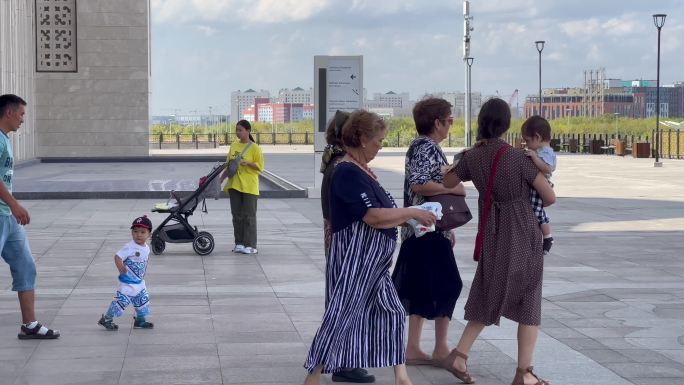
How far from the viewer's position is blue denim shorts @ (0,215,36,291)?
8148 millimetres

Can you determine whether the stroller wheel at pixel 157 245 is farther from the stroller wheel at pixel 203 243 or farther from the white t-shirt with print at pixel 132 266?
the white t-shirt with print at pixel 132 266

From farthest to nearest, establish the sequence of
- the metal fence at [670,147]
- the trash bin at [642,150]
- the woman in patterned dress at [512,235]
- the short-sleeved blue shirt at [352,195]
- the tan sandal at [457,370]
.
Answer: the trash bin at [642,150]
the metal fence at [670,147]
the tan sandal at [457,370]
the woman in patterned dress at [512,235]
the short-sleeved blue shirt at [352,195]

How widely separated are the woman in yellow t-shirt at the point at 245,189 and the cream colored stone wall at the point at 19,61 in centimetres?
2495

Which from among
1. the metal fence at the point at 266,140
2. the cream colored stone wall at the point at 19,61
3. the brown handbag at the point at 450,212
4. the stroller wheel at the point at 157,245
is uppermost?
the cream colored stone wall at the point at 19,61

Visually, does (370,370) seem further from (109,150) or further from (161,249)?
(109,150)

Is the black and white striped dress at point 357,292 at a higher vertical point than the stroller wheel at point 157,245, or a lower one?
higher

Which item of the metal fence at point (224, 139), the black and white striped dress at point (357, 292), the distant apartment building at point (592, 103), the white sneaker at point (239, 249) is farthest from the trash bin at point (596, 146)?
the distant apartment building at point (592, 103)

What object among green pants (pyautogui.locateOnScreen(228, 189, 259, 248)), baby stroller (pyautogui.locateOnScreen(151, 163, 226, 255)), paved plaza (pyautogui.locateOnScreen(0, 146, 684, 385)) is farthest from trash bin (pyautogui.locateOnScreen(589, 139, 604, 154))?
baby stroller (pyautogui.locateOnScreen(151, 163, 226, 255))

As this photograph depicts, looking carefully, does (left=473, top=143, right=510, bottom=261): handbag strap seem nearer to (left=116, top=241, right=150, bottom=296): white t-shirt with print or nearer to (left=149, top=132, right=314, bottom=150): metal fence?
(left=116, top=241, right=150, bottom=296): white t-shirt with print

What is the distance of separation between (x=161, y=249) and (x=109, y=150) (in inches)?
1276

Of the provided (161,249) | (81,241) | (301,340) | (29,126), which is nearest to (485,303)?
(301,340)

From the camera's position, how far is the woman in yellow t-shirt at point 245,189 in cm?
1380

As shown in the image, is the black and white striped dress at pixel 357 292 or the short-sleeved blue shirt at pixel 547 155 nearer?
the black and white striped dress at pixel 357 292

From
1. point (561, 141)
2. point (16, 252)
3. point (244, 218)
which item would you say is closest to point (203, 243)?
point (244, 218)
